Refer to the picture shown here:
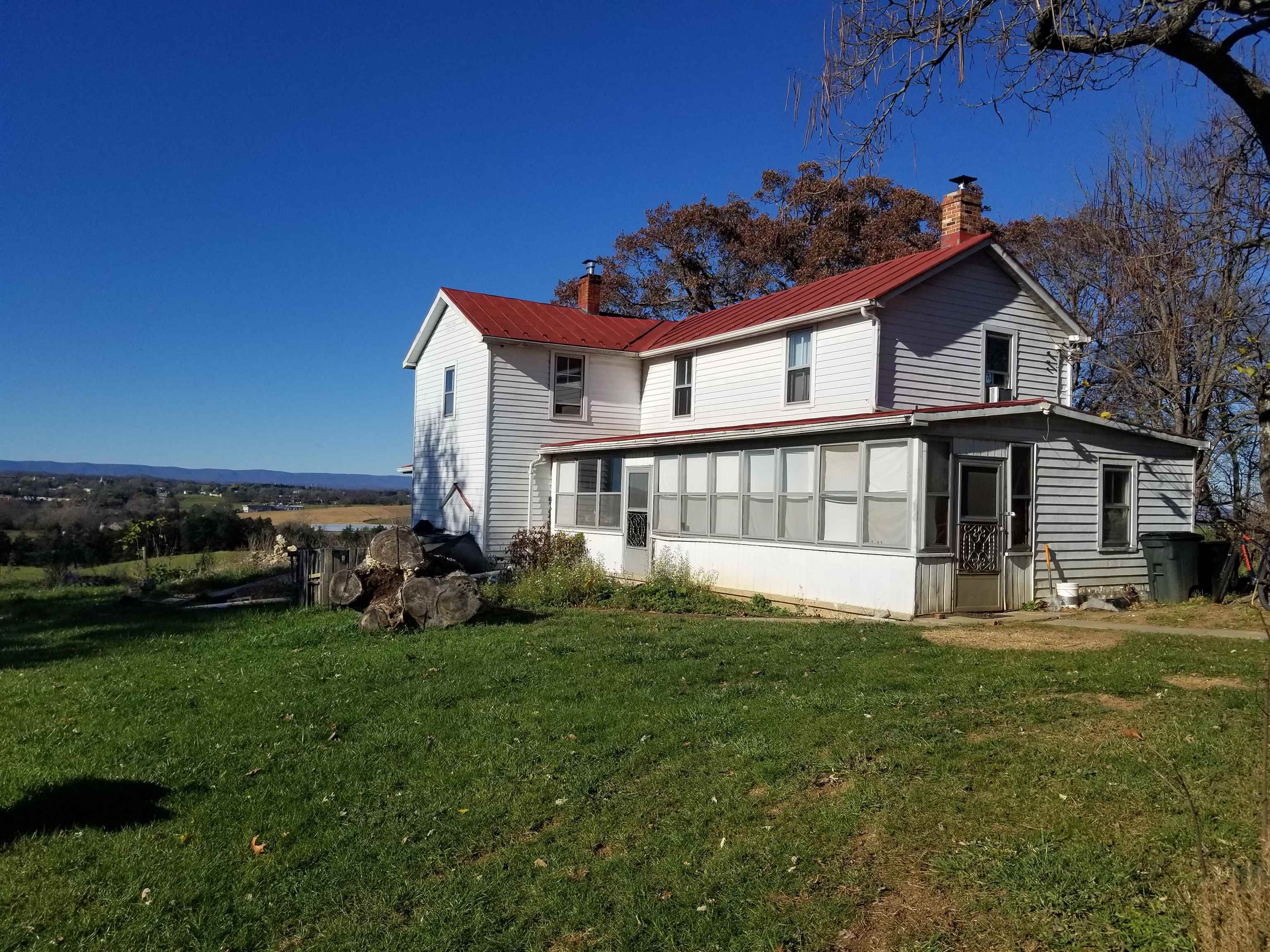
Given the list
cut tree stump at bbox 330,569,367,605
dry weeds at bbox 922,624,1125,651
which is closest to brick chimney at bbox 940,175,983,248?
dry weeds at bbox 922,624,1125,651

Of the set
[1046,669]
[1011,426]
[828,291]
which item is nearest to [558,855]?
[1046,669]

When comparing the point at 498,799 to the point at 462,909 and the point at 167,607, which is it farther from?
the point at 167,607

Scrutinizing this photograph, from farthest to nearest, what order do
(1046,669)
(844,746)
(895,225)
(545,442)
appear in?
(895,225) < (545,442) < (1046,669) < (844,746)

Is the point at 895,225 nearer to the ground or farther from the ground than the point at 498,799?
farther from the ground

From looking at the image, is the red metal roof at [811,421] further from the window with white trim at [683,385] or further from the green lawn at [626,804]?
the green lawn at [626,804]

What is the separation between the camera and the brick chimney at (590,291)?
1013 inches

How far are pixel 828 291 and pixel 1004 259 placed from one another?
3441 mm

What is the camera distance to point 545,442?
22.3 meters

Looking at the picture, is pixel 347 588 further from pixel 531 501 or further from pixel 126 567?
pixel 126 567

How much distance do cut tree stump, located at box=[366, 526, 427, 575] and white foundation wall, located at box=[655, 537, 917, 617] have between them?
20.5 ft

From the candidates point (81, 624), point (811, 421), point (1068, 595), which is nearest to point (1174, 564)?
point (1068, 595)

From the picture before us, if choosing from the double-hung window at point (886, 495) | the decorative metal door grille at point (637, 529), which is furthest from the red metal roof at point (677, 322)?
the decorative metal door grille at point (637, 529)

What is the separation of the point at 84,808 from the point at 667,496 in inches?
548

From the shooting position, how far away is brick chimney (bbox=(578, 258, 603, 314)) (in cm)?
2572
